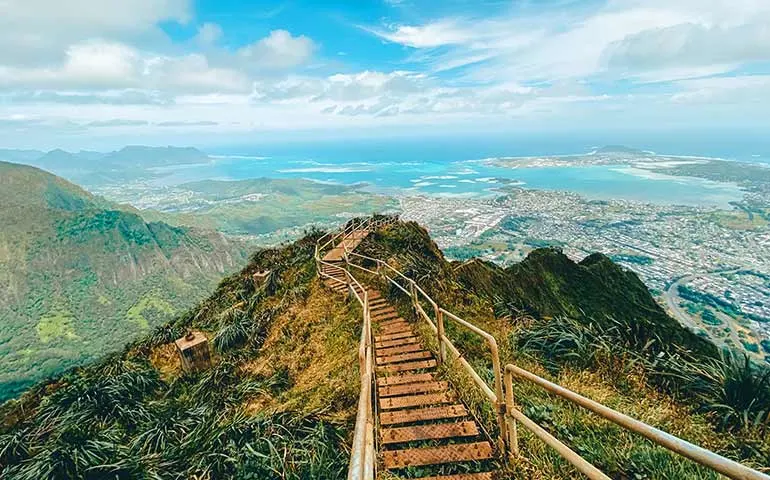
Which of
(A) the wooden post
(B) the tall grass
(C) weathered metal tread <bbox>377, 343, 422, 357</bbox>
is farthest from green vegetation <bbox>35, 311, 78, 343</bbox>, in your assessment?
(B) the tall grass

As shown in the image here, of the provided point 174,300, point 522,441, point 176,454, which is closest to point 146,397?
point 176,454

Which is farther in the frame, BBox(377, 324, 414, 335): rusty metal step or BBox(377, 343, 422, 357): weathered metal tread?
BBox(377, 324, 414, 335): rusty metal step

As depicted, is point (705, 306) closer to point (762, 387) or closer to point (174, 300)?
point (762, 387)

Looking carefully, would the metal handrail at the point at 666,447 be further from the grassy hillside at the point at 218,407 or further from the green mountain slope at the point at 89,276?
the green mountain slope at the point at 89,276

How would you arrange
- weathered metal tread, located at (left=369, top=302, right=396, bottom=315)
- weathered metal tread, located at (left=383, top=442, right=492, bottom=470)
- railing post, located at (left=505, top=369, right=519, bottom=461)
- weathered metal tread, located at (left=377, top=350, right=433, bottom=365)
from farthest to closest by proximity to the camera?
weathered metal tread, located at (left=369, top=302, right=396, bottom=315), weathered metal tread, located at (left=377, top=350, right=433, bottom=365), weathered metal tread, located at (left=383, top=442, right=492, bottom=470), railing post, located at (left=505, top=369, right=519, bottom=461)

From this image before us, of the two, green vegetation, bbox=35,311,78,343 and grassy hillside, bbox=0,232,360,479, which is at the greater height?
grassy hillside, bbox=0,232,360,479

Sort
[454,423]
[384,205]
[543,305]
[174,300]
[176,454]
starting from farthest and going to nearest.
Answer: [384,205] → [174,300] → [543,305] → [176,454] → [454,423]

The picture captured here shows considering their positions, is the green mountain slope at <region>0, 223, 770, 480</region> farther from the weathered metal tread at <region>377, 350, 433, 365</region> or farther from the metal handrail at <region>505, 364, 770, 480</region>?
the metal handrail at <region>505, 364, 770, 480</region>
